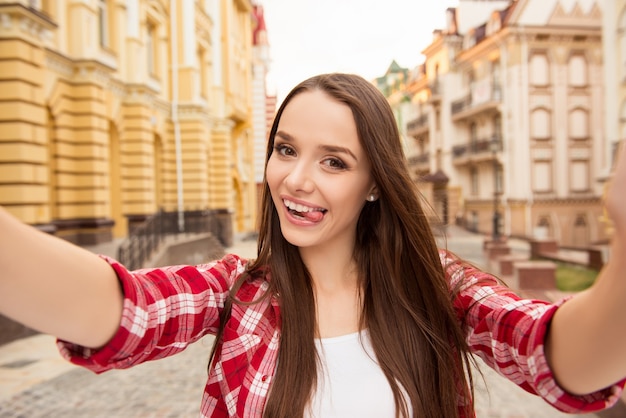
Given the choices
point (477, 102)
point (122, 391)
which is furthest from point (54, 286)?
point (477, 102)

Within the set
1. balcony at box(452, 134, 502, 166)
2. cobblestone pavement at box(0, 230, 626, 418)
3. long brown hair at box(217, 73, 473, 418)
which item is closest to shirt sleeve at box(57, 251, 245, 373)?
long brown hair at box(217, 73, 473, 418)

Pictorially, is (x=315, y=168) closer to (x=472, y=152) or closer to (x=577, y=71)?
(x=577, y=71)

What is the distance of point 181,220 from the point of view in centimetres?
1320

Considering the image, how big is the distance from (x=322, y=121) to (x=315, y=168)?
0.13 meters

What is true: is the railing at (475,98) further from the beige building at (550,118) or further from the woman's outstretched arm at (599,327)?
the woman's outstretched arm at (599,327)

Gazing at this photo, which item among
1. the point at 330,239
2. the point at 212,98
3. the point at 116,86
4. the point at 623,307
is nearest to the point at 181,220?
the point at 116,86

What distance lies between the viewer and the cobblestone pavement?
3664 mm

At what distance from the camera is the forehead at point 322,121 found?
1258 mm

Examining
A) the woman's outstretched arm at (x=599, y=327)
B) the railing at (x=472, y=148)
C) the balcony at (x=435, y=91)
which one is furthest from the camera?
the balcony at (x=435, y=91)

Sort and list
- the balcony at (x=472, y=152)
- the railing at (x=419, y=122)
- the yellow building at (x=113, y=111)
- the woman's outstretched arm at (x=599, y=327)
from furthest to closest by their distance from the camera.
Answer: the railing at (x=419, y=122), the balcony at (x=472, y=152), the yellow building at (x=113, y=111), the woman's outstretched arm at (x=599, y=327)

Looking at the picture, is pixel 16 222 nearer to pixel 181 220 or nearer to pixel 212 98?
pixel 181 220

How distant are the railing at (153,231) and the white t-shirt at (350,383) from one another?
6.82 meters

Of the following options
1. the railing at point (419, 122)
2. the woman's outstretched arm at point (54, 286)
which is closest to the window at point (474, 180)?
the railing at point (419, 122)

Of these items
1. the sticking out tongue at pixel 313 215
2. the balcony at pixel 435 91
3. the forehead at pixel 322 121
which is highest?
the balcony at pixel 435 91
